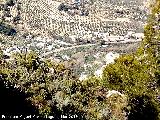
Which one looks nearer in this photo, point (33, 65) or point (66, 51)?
point (33, 65)

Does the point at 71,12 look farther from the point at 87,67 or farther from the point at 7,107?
the point at 7,107

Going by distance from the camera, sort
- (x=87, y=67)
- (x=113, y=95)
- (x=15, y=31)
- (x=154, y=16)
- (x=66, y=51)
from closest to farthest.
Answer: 1. (x=154, y=16)
2. (x=113, y=95)
3. (x=87, y=67)
4. (x=66, y=51)
5. (x=15, y=31)

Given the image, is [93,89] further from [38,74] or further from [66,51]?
[66,51]

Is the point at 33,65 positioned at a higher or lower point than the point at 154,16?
lower

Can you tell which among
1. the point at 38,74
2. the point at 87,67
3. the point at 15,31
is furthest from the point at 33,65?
the point at 15,31

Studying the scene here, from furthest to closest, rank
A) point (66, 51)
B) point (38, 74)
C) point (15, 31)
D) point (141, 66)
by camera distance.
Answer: point (15, 31), point (66, 51), point (38, 74), point (141, 66)

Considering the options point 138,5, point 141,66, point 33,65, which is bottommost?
point 138,5

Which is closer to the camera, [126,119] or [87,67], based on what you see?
[126,119]

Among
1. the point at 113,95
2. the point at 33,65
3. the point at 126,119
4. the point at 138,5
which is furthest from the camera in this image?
the point at 138,5

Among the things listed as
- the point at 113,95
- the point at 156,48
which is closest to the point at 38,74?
the point at 113,95
